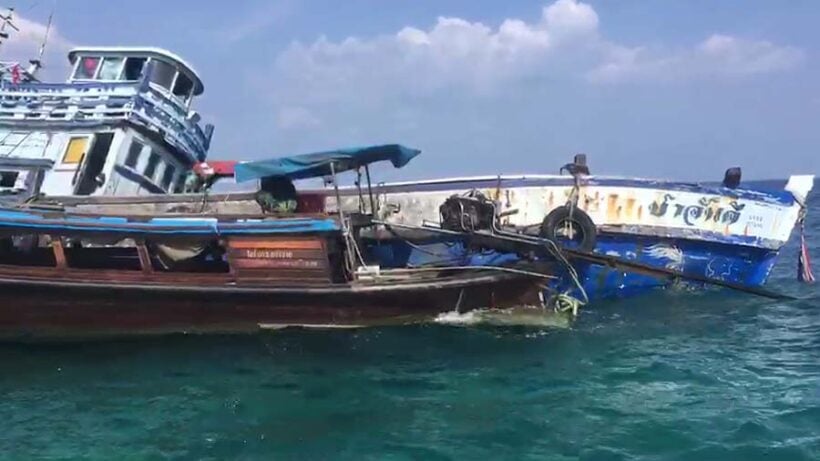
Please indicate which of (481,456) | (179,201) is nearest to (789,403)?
(481,456)

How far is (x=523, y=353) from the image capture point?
1065cm

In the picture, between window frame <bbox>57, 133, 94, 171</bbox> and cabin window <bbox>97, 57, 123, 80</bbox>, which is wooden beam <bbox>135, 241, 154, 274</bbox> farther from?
cabin window <bbox>97, 57, 123, 80</bbox>

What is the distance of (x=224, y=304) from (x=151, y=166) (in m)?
5.08

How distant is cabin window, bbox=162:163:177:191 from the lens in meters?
15.6

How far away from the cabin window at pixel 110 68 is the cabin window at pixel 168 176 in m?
2.07

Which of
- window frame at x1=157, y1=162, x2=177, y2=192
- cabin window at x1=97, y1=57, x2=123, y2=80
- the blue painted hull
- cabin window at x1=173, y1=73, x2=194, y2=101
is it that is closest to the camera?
the blue painted hull

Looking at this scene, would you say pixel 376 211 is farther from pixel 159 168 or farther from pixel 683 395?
pixel 683 395

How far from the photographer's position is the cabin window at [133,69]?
600 inches

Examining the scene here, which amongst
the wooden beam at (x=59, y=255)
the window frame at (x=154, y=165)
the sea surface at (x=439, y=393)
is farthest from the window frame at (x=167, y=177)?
the sea surface at (x=439, y=393)

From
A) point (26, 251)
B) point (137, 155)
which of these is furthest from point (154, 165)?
point (26, 251)

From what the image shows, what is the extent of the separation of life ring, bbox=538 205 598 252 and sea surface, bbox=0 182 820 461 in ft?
4.35

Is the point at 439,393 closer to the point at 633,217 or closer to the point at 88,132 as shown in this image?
the point at 633,217

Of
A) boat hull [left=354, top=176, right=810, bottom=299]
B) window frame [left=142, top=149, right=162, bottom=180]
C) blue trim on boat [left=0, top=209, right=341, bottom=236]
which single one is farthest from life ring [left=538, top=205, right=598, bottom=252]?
window frame [left=142, top=149, right=162, bottom=180]

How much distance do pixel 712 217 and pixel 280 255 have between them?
322 inches
